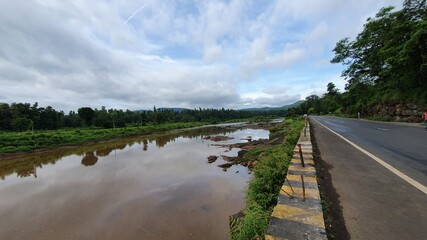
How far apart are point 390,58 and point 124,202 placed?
25467 millimetres

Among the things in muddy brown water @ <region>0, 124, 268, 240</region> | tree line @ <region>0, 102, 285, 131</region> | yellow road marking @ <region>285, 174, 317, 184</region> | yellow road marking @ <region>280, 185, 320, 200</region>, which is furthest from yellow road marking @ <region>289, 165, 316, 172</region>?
tree line @ <region>0, 102, 285, 131</region>

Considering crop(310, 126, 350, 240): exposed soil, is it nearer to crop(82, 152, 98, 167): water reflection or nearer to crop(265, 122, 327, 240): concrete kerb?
crop(265, 122, 327, 240): concrete kerb

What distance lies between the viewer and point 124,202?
10273mm

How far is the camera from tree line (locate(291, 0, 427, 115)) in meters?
17.5

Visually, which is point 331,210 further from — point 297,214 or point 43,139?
point 43,139

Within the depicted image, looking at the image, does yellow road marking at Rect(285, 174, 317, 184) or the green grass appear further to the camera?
the green grass

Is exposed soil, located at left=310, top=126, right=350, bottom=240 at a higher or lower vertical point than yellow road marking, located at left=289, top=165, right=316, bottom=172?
lower

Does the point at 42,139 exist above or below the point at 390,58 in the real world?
below

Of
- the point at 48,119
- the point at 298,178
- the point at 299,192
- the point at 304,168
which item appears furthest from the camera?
the point at 48,119

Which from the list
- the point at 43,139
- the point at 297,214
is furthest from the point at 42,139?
the point at 297,214

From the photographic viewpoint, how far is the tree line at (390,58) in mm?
17484

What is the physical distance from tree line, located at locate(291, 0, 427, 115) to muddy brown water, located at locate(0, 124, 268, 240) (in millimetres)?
18381

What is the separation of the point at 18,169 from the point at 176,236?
2216cm

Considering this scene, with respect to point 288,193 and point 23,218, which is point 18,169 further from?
point 288,193
